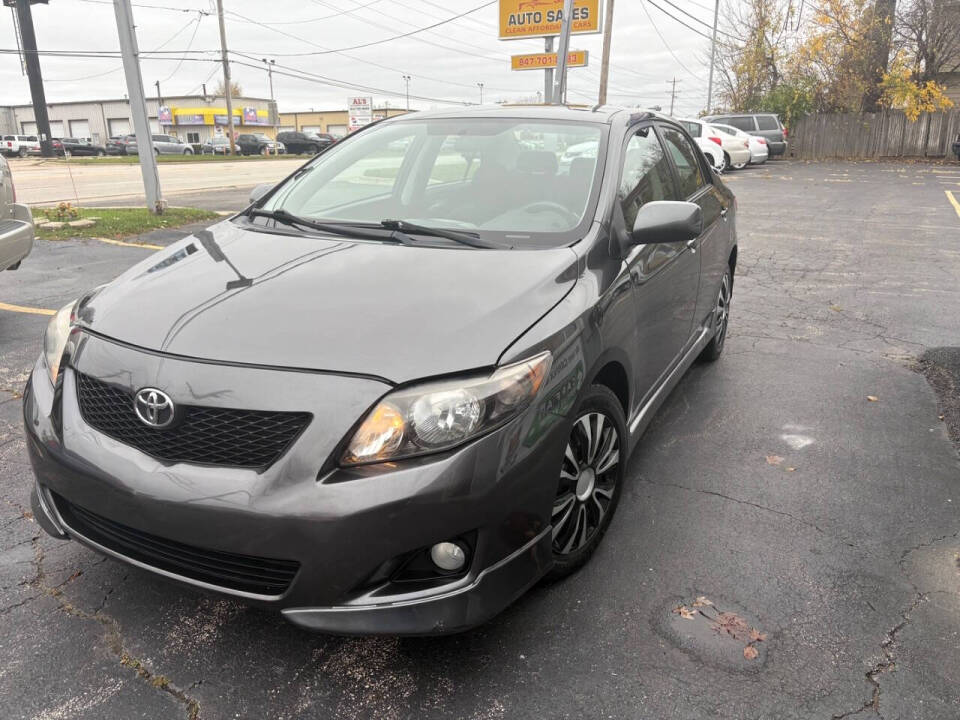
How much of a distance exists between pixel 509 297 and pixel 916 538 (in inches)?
79.8

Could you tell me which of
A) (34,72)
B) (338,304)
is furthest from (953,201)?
(34,72)

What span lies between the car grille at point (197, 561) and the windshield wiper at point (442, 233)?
55.5 inches

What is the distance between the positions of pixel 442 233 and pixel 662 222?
0.87 metres

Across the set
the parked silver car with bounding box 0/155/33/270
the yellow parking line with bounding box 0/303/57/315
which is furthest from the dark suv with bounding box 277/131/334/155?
the parked silver car with bounding box 0/155/33/270

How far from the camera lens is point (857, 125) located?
1187 inches

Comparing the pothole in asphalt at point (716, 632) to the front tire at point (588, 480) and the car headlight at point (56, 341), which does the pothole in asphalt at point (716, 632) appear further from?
the car headlight at point (56, 341)

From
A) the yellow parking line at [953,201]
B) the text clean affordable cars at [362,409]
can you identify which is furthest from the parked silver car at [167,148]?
the text clean affordable cars at [362,409]

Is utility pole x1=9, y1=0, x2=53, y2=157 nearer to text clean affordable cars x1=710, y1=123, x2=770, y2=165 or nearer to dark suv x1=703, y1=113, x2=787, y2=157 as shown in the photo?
dark suv x1=703, y1=113, x2=787, y2=157

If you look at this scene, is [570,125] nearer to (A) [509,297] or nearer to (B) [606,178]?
(B) [606,178]

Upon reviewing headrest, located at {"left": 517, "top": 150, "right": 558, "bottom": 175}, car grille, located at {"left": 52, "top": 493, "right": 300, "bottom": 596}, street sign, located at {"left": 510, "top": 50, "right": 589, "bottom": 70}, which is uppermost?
street sign, located at {"left": 510, "top": 50, "right": 589, "bottom": 70}

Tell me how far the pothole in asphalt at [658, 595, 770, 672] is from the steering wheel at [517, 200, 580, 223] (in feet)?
4.97

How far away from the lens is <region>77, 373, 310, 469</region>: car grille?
194 centimetres

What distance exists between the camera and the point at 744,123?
88.8ft

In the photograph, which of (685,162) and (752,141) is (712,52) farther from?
(685,162)
